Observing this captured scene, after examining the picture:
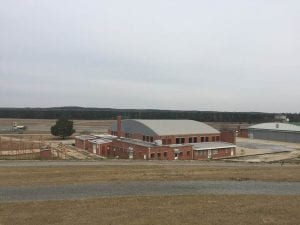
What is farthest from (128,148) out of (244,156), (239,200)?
(239,200)

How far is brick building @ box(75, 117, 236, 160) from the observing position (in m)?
50.9

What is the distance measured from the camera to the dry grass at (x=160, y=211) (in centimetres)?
1219

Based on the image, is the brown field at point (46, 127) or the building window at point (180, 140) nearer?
the building window at point (180, 140)

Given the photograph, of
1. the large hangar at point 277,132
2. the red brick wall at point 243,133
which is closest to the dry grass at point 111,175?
the large hangar at point 277,132

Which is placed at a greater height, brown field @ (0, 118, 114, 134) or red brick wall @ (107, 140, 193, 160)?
brown field @ (0, 118, 114, 134)

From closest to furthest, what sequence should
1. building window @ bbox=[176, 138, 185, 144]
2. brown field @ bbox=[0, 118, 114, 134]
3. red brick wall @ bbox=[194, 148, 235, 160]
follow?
red brick wall @ bbox=[194, 148, 235, 160]
building window @ bbox=[176, 138, 185, 144]
brown field @ bbox=[0, 118, 114, 134]

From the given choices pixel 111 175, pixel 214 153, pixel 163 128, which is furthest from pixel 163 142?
pixel 111 175

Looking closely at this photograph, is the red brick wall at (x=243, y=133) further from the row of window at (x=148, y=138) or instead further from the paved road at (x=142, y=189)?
the paved road at (x=142, y=189)

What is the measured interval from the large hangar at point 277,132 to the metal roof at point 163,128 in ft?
73.4

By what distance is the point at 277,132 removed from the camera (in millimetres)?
83125

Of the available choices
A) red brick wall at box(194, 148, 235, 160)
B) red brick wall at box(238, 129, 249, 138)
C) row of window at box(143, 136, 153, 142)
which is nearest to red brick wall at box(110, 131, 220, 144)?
row of window at box(143, 136, 153, 142)

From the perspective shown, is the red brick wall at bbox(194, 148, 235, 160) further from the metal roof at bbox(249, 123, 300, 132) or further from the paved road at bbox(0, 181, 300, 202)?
the paved road at bbox(0, 181, 300, 202)

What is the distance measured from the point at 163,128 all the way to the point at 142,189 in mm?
42602

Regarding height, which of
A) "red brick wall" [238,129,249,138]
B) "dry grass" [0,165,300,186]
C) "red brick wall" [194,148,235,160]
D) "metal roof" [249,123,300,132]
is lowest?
"red brick wall" [194,148,235,160]
